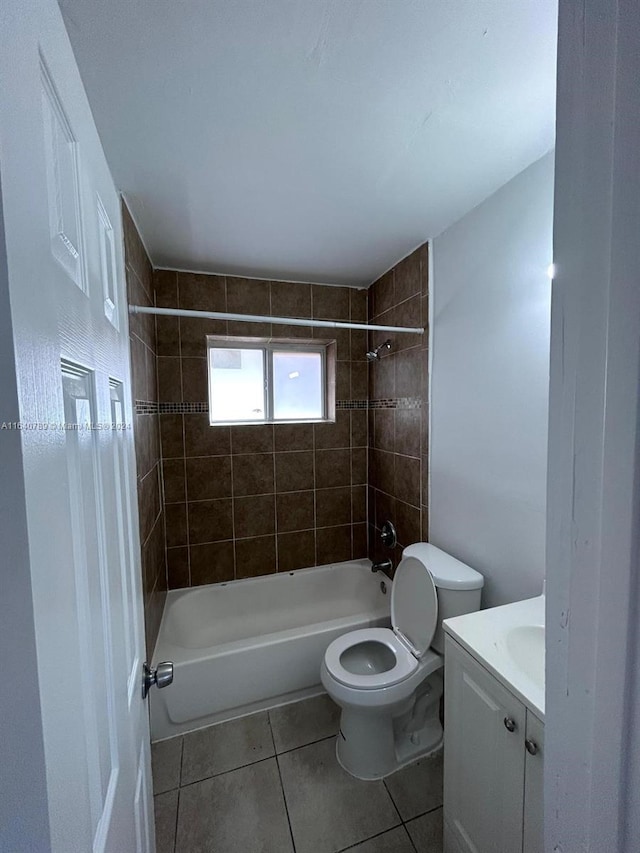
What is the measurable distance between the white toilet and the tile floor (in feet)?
0.23

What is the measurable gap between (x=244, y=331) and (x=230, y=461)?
2.90 feet

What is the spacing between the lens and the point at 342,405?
2.48 meters

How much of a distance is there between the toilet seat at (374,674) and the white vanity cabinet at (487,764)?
315mm

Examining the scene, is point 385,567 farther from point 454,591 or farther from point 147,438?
point 147,438

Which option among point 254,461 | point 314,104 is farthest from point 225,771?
point 314,104

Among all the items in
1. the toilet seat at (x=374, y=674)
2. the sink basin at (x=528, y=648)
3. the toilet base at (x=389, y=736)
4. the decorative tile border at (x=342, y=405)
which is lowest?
the toilet base at (x=389, y=736)

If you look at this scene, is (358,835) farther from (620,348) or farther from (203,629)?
(620,348)

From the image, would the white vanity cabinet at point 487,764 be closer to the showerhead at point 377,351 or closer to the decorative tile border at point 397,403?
the decorative tile border at point 397,403

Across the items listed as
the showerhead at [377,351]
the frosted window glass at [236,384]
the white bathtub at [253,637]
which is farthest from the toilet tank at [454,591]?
the frosted window glass at [236,384]

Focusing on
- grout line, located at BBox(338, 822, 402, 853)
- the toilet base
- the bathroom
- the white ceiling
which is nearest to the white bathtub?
the bathroom

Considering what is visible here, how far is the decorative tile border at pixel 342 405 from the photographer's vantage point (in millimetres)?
1961

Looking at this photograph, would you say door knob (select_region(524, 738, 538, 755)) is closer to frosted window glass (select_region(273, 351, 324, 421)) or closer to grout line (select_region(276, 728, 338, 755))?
grout line (select_region(276, 728, 338, 755))

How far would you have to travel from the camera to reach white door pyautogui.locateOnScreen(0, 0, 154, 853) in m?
0.28

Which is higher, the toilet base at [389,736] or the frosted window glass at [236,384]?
the frosted window glass at [236,384]
